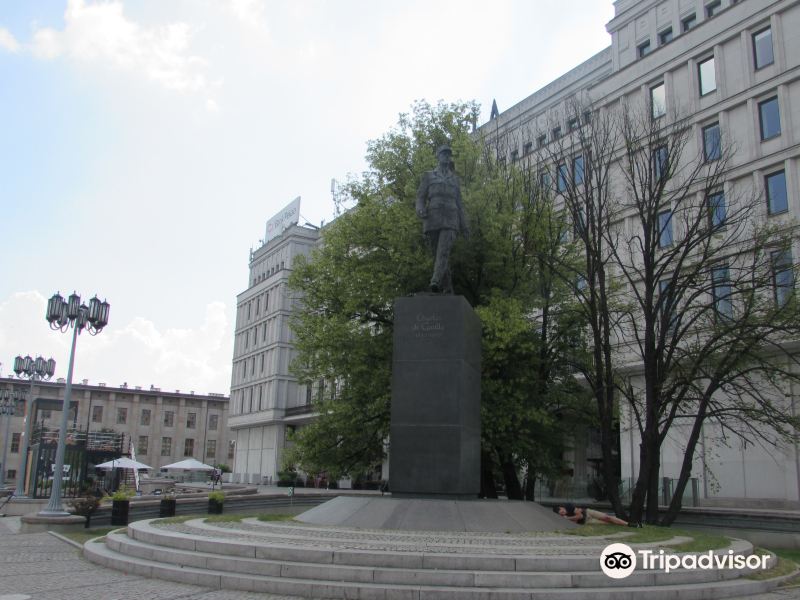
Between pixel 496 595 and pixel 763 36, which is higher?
pixel 763 36

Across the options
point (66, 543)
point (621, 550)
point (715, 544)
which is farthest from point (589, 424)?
point (66, 543)

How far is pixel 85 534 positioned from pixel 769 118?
30.8 metres

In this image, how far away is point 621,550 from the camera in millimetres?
10375

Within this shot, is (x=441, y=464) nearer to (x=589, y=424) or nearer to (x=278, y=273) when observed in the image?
(x=589, y=424)

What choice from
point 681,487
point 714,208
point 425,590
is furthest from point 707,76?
point 425,590

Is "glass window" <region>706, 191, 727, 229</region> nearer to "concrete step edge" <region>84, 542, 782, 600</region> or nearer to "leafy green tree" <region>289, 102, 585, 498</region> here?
"leafy green tree" <region>289, 102, 585, 498</region>

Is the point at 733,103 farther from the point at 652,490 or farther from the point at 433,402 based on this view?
the point at 433,402

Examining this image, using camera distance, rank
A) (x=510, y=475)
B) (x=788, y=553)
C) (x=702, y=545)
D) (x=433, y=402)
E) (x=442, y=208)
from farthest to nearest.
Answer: (x=510, y=475) → (x=788, y=553) → (x=442, y=208) → (x=433, y=402) → (x=702, y=545)

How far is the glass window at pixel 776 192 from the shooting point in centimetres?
3022

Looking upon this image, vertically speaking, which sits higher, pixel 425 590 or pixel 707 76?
pixel 707 76

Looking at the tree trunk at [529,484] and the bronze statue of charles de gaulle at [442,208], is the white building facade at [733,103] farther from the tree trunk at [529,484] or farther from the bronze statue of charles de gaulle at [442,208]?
the bronze statue of charles de gaulle at [442,208]

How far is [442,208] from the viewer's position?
16.3m

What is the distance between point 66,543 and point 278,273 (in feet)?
188

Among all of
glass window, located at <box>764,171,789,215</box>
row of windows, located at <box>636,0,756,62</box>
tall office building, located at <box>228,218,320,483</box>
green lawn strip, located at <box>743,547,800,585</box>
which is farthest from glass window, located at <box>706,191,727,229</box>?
tall office building, located at <box>228,218,320,483</box>
